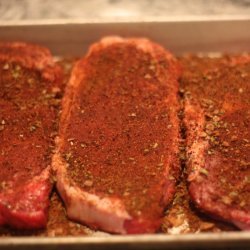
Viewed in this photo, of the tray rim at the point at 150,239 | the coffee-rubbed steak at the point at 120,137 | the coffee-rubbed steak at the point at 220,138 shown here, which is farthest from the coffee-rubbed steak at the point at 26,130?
the coffee-rubbed steak at the point at 220,138

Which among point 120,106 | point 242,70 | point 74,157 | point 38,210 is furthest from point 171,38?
point 38,210

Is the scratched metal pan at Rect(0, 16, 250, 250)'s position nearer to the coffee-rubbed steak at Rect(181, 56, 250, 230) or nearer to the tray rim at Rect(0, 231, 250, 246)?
the coffee-rubbed steak at Rect(181, 56, 250, 230)

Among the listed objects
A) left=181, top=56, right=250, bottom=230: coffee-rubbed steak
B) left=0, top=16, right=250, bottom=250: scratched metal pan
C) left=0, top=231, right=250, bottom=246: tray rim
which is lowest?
left=0, top=231, right=250, bottom=246: tray rim

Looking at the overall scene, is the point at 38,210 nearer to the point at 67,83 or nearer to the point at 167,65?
the point at 67,83

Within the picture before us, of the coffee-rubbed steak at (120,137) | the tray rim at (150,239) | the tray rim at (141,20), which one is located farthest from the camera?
the tray rim at (141,20)

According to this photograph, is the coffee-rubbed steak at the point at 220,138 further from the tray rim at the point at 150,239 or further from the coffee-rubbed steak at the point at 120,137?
the tray rim at the point at 150,239

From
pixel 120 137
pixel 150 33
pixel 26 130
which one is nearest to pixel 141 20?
pixel 150 33

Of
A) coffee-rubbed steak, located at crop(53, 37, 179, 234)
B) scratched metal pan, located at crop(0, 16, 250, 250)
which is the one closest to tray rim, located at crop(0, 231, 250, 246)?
coffee-rubbed steak, located at crop(53, 37, 179, 234)
